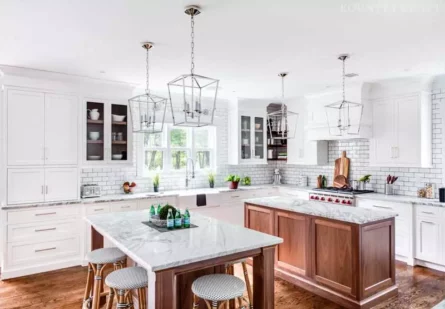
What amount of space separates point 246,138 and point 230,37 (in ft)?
11.8

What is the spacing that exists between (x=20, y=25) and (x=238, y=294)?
275 cm

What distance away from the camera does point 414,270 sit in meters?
4.35

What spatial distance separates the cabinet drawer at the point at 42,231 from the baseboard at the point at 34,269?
13.7 inches

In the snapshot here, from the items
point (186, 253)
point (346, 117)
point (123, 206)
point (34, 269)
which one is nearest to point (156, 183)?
point (123, 206)

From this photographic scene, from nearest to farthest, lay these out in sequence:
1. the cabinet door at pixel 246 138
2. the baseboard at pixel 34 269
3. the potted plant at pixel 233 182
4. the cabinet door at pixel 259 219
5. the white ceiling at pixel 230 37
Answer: the white ceiling at pixel 230 37, the baseboard at pixel 34 269, the cabinet door at pixel 259 219, the potted plant at pixel 233 182, the cabinet door at pixel 246 138

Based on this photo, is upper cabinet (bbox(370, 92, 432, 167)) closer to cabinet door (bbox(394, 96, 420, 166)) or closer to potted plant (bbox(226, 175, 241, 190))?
cabinet door (bbox(394, 96, 420, 166))

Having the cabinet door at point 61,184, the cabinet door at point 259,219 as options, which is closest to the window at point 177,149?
the cabinet door at point 61,184

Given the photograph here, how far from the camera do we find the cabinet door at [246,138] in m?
6.52

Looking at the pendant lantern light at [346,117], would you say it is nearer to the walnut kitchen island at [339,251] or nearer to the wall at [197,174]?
the walnut kitchen island at [339,251]

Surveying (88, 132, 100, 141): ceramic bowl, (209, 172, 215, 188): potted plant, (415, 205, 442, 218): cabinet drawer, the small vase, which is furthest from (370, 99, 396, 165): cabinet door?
(88, 132, 100, 141): ceramic bowl

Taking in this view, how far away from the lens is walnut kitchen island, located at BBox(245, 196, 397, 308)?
10.5ft

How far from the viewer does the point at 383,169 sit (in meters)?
5.41

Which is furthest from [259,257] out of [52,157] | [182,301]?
[52,157]

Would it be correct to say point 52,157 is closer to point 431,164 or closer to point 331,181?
point 331,181
